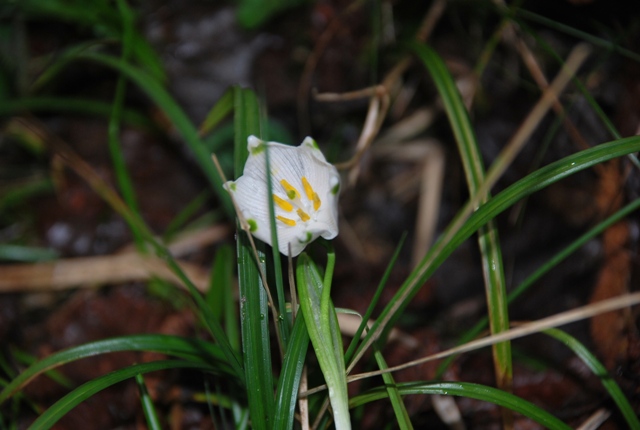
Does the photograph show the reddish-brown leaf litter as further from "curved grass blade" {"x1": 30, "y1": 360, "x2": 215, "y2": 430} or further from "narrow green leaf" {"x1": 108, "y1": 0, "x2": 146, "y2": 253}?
"curved grass blade" {"x1": 30, "y1": 360, "x2": 215, "y2": 430}

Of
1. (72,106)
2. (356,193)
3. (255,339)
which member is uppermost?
(72,106)

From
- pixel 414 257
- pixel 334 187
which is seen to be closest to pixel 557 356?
pixel 414 257

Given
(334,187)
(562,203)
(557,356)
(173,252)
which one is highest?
(173,252)

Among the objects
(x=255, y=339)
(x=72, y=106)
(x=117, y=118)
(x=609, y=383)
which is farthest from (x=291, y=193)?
(x=72, y=106)

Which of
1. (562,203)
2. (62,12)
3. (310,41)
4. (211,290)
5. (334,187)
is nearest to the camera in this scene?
(334,187)

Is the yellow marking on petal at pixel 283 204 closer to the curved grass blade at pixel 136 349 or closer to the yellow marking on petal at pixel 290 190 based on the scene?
the yellow marking on petal at pixel 290 190

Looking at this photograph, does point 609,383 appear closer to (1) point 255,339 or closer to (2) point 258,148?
(1) point 255,339

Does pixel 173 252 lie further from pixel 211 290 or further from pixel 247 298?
pixel 247 298
